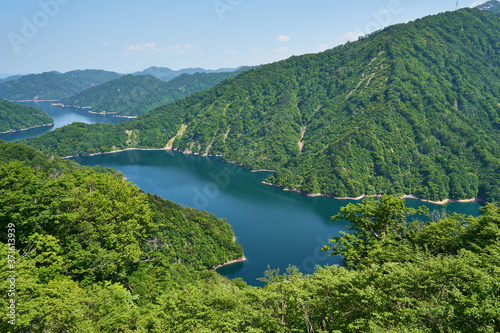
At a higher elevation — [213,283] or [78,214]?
[78,214]

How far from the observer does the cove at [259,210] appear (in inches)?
3743

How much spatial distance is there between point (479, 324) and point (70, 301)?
24433 mm

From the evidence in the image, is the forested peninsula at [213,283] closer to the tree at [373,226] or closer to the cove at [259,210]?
the tree at [373,226]

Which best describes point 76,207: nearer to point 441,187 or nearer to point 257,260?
point 257,260

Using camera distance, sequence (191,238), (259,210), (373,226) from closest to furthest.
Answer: (373,226) → (191,238) → (259,210)

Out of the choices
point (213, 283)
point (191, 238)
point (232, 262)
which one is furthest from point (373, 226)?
point (191, 238)

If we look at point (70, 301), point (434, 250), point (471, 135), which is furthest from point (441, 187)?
point (70, 301)

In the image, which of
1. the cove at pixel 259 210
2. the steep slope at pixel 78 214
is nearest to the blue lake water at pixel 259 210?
the cove at pixel 259 210

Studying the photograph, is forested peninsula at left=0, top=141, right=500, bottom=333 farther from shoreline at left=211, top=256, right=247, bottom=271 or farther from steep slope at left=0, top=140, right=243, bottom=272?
shoreline at left=211, top=256, right=247, bottom=271

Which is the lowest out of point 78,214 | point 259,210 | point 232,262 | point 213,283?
point 232,262

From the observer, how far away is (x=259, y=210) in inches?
5261

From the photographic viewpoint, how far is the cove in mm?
95062

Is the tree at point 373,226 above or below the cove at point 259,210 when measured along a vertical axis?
above

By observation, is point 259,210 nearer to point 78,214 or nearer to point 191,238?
point 191,238
